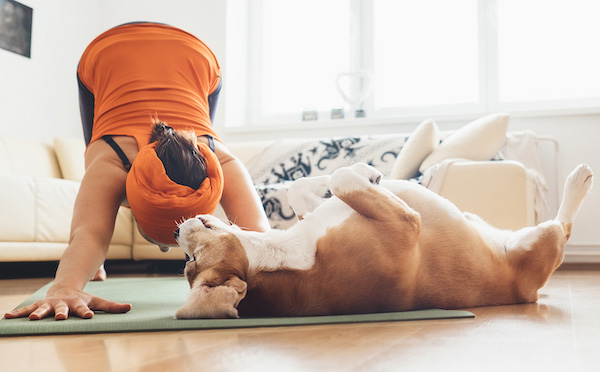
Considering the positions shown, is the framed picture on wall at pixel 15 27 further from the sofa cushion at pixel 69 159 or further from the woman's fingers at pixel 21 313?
the woman's fingers at pixel 21 313

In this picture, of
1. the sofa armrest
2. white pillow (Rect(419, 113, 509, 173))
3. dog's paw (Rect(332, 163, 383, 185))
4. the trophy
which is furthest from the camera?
the trophy

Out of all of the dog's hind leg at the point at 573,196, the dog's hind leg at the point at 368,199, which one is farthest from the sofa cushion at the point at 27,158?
the dog's hind leg at the point at 573,196

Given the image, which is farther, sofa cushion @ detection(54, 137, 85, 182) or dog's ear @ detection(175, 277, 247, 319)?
sofa cushion @ detection(54, 137, 85, 182)

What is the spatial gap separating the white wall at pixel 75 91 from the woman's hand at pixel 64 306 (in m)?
3.54

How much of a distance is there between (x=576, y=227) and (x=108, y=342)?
3796mm

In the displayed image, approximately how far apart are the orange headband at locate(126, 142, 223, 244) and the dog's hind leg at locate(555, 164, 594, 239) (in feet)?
3.38

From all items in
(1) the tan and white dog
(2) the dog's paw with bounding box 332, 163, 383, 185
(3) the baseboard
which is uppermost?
(2) the dog's paw with bounding box 332, 163, 383, 185

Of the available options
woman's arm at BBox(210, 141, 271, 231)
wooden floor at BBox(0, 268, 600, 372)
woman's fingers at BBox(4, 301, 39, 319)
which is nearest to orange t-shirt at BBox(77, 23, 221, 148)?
woman's arm at BBox(210, 141, 271, 231)

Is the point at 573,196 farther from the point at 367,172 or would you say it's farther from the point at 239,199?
the point at 239,199

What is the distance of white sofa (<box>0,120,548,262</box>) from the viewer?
2.88 meters

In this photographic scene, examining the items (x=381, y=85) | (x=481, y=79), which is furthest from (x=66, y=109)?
(x=481, y=79)

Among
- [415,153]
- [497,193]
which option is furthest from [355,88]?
[497,193]

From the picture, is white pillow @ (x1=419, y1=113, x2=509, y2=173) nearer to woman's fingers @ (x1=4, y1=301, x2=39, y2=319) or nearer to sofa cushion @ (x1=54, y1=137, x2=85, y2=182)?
woman's fingers @ (x1=4, y1=301, x2=39, y2=319)

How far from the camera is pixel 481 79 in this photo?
484 centimetres
